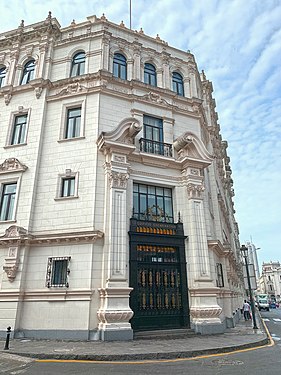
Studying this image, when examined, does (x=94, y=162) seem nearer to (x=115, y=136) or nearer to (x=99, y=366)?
(x=115, y=136)

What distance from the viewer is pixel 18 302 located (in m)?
12.5

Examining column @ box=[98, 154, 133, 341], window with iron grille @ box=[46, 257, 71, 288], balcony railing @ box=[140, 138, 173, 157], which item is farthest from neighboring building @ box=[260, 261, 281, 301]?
window with iron grille @ box=[46, 257, 71, 288]

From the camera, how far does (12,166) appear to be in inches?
611

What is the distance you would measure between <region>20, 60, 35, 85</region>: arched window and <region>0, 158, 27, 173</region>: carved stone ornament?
612 cm

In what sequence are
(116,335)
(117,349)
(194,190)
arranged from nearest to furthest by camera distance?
(117,349) → (116,335) → (194,190)

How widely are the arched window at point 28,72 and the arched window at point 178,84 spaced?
9.83 metres

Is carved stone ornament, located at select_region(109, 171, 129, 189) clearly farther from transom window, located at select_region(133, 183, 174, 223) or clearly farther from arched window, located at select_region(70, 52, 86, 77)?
arched window, located at select_region(70, 52, 86, 77)

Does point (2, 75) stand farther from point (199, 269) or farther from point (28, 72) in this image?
point (199, 269)

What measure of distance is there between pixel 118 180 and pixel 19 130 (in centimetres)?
752

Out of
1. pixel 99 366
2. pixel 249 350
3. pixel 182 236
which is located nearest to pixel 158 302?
pixel 182 236

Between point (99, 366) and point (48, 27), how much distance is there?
2013 cm

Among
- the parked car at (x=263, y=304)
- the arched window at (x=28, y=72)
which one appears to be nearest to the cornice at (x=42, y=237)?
the arched window at (x=28, y=72)

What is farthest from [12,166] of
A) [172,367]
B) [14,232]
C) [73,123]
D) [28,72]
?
[172,367]

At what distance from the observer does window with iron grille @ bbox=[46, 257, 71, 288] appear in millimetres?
12789
